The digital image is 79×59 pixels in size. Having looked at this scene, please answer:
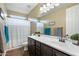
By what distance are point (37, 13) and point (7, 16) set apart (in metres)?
0.76

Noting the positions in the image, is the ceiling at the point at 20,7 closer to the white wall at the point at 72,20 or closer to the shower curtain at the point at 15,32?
the shower curtain at the point at 15,32

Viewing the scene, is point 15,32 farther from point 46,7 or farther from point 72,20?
point 72,20

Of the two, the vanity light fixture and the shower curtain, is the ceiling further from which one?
the vanity light fixture

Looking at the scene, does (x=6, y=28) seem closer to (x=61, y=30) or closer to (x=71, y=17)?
(x=61, y=30)

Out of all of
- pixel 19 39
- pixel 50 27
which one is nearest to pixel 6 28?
pixel 19 39

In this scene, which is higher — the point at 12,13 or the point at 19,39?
the point at 12,13

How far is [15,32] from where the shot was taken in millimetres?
1673

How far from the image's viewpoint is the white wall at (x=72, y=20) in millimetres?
1481

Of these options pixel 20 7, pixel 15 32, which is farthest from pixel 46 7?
pixel 15 32

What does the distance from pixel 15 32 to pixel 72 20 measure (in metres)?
1.21

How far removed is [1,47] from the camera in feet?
4.29

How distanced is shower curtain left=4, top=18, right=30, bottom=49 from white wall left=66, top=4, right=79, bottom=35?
0.85m

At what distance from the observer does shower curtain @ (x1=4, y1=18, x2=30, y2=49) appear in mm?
1562

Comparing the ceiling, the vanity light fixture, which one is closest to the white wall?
the vanity light fixture
